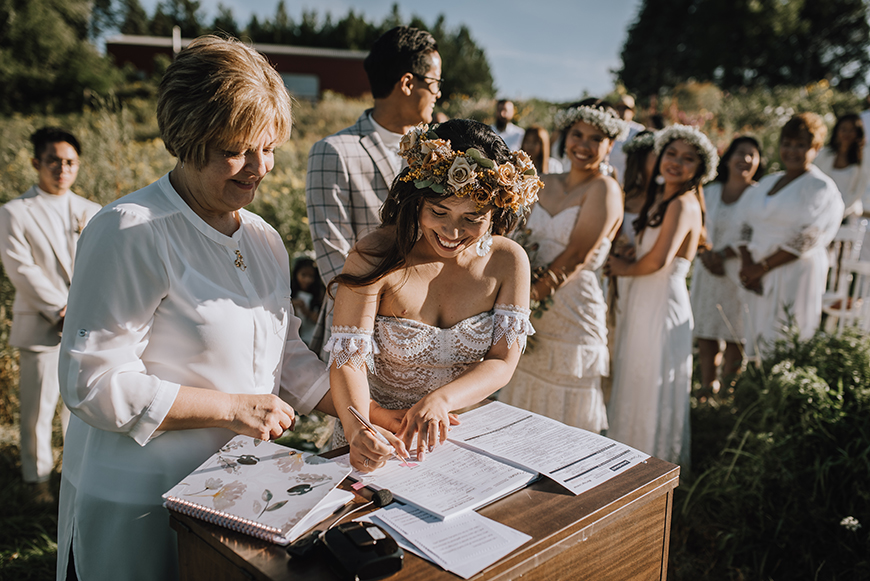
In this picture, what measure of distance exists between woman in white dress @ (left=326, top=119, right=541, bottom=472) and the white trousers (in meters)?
2.90

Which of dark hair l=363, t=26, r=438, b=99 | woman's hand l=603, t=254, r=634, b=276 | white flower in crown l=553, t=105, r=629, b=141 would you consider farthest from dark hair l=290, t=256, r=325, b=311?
white flower in crown l=553, t=105, r=629, b=141

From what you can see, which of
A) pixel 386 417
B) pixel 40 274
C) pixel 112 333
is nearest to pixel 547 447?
pixel 386 417

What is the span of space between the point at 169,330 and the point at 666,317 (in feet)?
11.1

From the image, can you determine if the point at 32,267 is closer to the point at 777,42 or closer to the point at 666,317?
the point at 666,317

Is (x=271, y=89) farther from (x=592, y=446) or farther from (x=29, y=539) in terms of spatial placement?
(x=29, y=539)

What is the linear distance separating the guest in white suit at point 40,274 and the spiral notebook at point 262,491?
3.07 metres

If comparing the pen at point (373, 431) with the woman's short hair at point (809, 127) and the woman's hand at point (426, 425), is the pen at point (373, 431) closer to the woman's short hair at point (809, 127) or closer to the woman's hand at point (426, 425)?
the woman's hand at point (426, 425)

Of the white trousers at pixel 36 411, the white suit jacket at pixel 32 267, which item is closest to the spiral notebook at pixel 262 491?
the white suit jacket at pixel 32 267

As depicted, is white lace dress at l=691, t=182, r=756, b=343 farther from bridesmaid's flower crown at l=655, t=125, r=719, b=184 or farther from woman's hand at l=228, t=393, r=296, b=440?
woman's hand at l=228, t=393, r=296, b=440

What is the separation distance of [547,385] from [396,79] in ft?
6.75

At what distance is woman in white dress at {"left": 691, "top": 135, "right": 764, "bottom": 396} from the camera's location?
5.32 metres

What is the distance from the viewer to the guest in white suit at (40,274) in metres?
3.77

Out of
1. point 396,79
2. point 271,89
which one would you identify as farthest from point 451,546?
point 396,79

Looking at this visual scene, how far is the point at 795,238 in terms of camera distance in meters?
4.79
